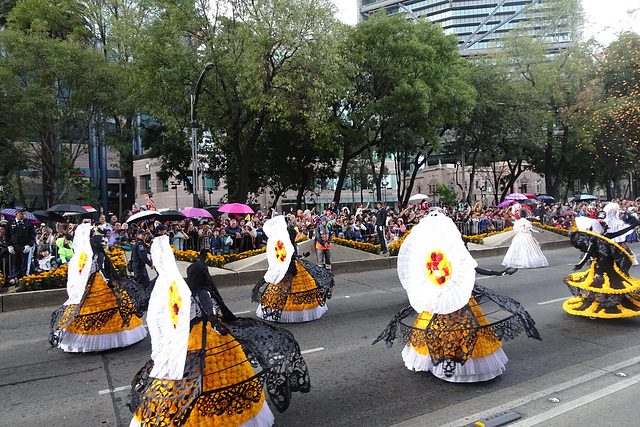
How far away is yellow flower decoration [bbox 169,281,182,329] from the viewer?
362 cm

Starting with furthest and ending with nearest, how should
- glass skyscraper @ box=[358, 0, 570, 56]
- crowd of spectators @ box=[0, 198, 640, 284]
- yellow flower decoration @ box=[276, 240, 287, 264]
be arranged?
glass skyscraper @ box=[358, 0, 570, 56], crowd of spectators @ box=[0, 198, 640, 284], yellow flower decoration @ box=[276, 240, 287, 264]

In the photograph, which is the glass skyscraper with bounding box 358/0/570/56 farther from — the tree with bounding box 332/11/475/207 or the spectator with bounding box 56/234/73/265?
the spectator with bounding box 56/234/73/265

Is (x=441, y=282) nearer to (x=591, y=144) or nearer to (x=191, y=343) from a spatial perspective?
(x=191, y=343)

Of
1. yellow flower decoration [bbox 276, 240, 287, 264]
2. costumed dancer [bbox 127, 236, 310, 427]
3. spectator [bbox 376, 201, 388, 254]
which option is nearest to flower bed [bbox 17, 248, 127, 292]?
yellow flower decoration [bbox 276, 240, 287, 264]

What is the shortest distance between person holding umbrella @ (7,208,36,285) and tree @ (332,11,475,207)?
49.8 feet

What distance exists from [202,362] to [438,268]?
2.55 m

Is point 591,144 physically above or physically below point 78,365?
above

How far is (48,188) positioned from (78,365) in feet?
71.5

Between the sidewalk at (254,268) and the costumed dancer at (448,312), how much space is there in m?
6.39

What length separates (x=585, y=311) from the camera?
24.7 ft

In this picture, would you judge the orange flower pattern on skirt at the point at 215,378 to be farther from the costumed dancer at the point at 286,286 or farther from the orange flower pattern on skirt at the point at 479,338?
the costumed dancer at the point at 286,286

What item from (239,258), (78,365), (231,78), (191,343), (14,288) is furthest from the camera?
(231,78)

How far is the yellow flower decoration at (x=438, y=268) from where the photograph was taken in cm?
471

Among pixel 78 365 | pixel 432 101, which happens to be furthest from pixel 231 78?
pixel 78 365
